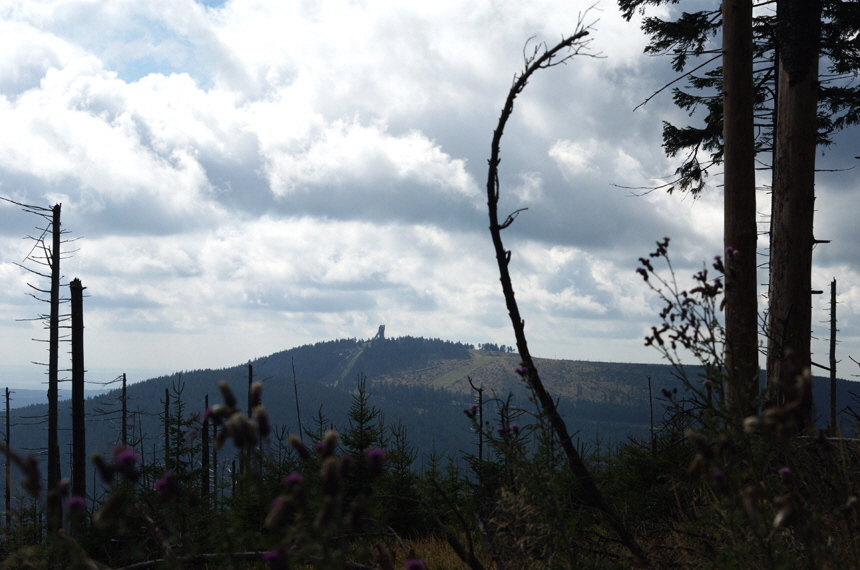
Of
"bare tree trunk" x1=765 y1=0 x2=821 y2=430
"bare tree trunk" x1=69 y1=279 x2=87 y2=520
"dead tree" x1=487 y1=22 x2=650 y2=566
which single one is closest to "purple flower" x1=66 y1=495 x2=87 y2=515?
"dead tree" x1=487 y1=22 x2=650 y2=566

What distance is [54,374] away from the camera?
1897cm

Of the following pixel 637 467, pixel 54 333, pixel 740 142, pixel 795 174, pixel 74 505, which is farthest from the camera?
pixel 54 333

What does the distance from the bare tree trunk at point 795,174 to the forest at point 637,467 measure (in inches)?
0.8

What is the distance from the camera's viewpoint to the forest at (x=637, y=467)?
1666 mm

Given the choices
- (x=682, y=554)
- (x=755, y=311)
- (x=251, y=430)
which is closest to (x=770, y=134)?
(x=755, y=311)

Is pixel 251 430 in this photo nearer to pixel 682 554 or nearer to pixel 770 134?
pixel 682 554

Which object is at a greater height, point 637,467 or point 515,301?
point 515,301

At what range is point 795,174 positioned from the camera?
6.12 m

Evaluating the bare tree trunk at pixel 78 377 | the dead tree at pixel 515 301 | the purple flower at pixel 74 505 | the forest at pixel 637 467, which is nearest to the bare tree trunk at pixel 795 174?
the forest at pixel 637 467

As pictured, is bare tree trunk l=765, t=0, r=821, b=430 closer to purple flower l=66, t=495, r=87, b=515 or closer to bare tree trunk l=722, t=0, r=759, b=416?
bare tree trunk l=722, t=0, r=759, b=416

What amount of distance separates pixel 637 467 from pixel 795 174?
3757 mm

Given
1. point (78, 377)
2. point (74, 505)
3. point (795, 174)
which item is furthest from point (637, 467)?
point (78, 377)

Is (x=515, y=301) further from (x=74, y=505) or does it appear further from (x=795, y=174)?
(x=795, y=174)

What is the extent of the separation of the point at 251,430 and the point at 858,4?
997cm
